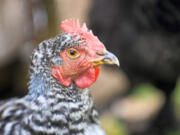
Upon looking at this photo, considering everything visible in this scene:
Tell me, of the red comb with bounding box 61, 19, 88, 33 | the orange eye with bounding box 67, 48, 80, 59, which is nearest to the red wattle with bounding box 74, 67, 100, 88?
the orange eye with bounding box 67, 48, 80, 59

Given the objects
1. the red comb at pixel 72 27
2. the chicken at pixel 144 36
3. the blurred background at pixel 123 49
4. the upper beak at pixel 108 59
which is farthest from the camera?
the blurred background at pixel 123 49

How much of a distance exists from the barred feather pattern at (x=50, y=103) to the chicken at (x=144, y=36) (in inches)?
61.1

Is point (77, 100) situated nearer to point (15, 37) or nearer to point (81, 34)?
point (81, 34)

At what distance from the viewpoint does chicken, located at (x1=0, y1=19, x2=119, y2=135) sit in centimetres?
211

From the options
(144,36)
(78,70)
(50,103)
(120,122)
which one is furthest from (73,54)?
(120,122)

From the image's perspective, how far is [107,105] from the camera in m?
5.26

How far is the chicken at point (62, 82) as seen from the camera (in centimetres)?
211

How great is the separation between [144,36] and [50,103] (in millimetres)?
1857

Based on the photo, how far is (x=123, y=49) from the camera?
394 centimetres

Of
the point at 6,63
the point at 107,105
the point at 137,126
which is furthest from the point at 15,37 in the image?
the point at 137,126

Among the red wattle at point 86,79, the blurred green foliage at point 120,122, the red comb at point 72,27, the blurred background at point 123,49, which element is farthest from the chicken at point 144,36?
the red wattle at point 86,79

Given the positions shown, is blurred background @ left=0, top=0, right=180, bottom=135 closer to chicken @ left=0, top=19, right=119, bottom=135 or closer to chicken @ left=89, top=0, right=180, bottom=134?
chicken @ left=89, top=0, right=180, bottom=134

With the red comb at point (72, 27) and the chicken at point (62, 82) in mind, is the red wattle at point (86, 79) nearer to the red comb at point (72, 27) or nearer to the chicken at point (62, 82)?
the chicken at point (62, 82)

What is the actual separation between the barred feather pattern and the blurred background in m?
1.56
